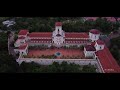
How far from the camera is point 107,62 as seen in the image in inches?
193

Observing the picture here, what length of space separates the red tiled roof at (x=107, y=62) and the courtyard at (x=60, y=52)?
0.49 meters

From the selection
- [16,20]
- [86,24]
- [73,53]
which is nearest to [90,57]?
[73,53]

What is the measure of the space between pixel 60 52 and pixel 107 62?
1.44 meters

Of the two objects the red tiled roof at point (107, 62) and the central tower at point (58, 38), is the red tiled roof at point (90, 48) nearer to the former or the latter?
the red tiled roof at point (107, 62)

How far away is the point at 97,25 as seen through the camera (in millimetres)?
7668

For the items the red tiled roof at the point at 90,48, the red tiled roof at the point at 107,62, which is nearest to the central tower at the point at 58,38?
the red tiled roof at the point at 90,48

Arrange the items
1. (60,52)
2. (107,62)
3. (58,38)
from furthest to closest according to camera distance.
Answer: (58,38)
(60,52)
(107,62)

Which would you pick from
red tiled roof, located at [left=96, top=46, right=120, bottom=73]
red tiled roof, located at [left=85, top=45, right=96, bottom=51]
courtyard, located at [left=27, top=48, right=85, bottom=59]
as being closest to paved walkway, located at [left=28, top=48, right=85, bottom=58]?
courtyard, located at [left=27, top=48, right=85, bottom=59]

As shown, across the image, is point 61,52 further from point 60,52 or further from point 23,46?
point 23,46

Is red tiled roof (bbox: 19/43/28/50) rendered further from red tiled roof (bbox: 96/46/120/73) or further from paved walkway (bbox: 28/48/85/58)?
red tiled roof (bbox: 96/46/120/73)

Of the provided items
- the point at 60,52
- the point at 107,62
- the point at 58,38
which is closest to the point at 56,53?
the point at 60,52

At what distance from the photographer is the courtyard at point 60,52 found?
5.54 meters

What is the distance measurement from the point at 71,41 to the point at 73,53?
52cm
